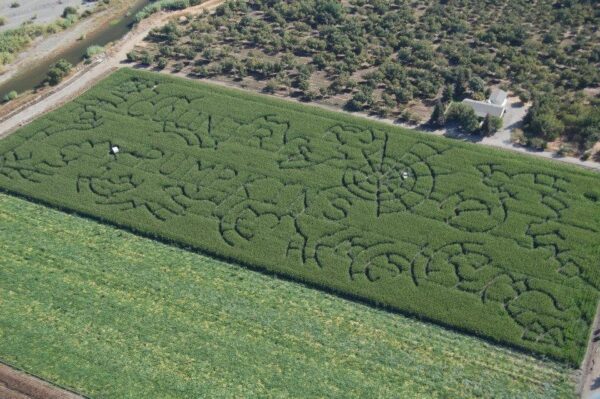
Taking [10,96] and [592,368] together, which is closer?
[592,368]

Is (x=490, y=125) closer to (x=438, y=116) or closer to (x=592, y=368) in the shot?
(x=438, y=116)

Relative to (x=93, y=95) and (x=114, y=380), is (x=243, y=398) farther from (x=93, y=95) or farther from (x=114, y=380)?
(x=93, y=95)

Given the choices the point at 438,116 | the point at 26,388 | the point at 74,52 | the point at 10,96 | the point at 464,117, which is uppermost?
the point at 464,117

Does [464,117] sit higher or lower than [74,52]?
higher

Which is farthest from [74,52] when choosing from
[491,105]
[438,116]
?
[491,105]

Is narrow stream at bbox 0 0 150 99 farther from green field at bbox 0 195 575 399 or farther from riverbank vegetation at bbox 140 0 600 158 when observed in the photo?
green field at bbox 0 195 575 399

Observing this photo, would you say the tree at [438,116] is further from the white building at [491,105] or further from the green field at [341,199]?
the white building at [491,105]

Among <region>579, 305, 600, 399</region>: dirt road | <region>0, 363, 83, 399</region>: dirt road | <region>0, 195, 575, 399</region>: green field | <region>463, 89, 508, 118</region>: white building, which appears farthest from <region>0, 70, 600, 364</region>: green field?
<region>0, 363, 83, 399</region>: dirt road
